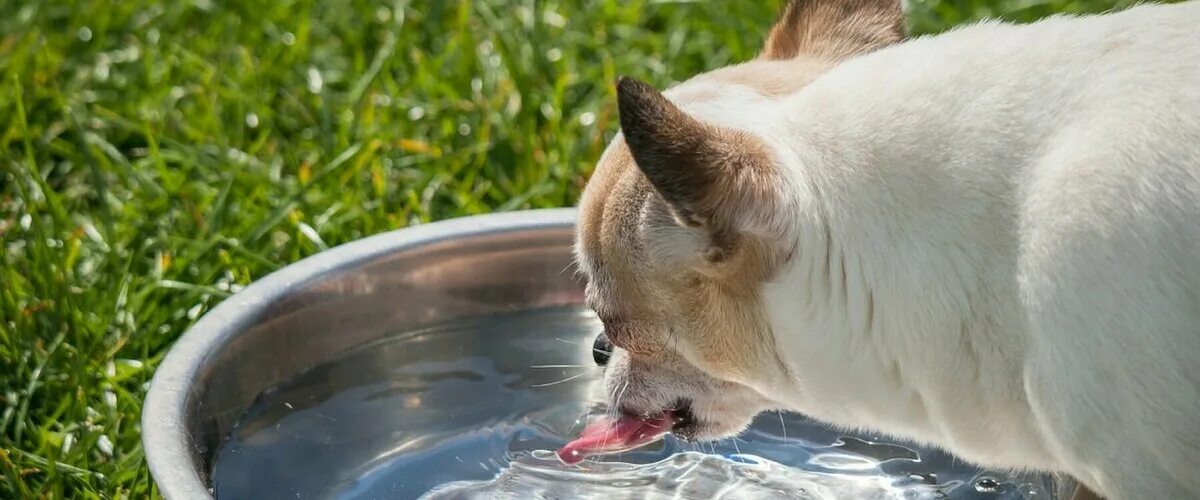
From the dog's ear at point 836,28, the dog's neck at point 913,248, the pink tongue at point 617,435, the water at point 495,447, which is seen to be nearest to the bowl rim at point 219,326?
the water at point 495,447

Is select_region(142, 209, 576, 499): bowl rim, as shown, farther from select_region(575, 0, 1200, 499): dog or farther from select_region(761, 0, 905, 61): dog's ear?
select_region(761, 0, 905, 61): dog's ear

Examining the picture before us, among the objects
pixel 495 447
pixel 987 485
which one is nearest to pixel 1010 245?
pixel 987 485

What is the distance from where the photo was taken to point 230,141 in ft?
16.5

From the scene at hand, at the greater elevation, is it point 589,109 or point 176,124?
point 589,109

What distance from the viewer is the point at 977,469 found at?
3586 mm

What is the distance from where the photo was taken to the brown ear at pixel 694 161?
2.38 metres

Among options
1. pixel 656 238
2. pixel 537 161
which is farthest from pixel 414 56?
pixel 656 238

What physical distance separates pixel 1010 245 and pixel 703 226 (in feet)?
1.62

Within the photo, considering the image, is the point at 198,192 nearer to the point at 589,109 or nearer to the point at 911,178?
the point at 589,109

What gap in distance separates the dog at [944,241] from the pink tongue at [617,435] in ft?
0.50

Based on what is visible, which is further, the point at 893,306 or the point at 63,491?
the point at 63,491

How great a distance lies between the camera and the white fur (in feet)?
7.81

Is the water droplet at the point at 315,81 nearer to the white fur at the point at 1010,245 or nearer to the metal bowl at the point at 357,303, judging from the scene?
the metal bowl at the point at 357,303

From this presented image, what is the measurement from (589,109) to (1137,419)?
10.1 feet
